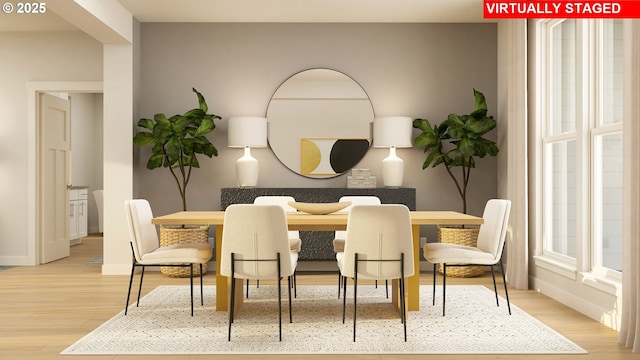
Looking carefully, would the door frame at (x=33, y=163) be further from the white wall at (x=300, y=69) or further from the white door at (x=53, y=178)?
the white wall at (x=300, y=69)

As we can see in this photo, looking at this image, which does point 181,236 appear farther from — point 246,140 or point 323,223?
point 323,223

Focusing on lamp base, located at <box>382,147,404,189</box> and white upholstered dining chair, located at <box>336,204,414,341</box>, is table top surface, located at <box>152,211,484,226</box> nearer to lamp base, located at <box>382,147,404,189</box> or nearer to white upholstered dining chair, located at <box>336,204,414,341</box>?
white upholstered dining chair, located at <box>336,204,414,341</box>

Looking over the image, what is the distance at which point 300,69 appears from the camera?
6.73 meters

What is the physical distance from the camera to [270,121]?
6707 millimetres

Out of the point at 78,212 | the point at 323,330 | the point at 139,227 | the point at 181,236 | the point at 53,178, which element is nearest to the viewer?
the point at 323,330

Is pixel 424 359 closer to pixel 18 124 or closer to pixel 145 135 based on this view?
pixel 145 135

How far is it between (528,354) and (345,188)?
128 inches

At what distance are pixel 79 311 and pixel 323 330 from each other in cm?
190

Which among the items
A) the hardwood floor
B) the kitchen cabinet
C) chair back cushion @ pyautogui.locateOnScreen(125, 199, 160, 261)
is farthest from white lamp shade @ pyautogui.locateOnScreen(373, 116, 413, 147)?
the kitchen cabinet

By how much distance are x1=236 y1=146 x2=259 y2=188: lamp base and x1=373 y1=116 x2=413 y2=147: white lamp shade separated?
4.37 ft

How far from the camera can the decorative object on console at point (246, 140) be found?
6352 millimetres

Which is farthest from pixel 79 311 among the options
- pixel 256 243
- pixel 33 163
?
pixel 33 163

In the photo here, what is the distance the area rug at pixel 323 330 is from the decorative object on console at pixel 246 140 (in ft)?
5.47

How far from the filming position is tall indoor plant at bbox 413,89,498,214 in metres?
6.20
